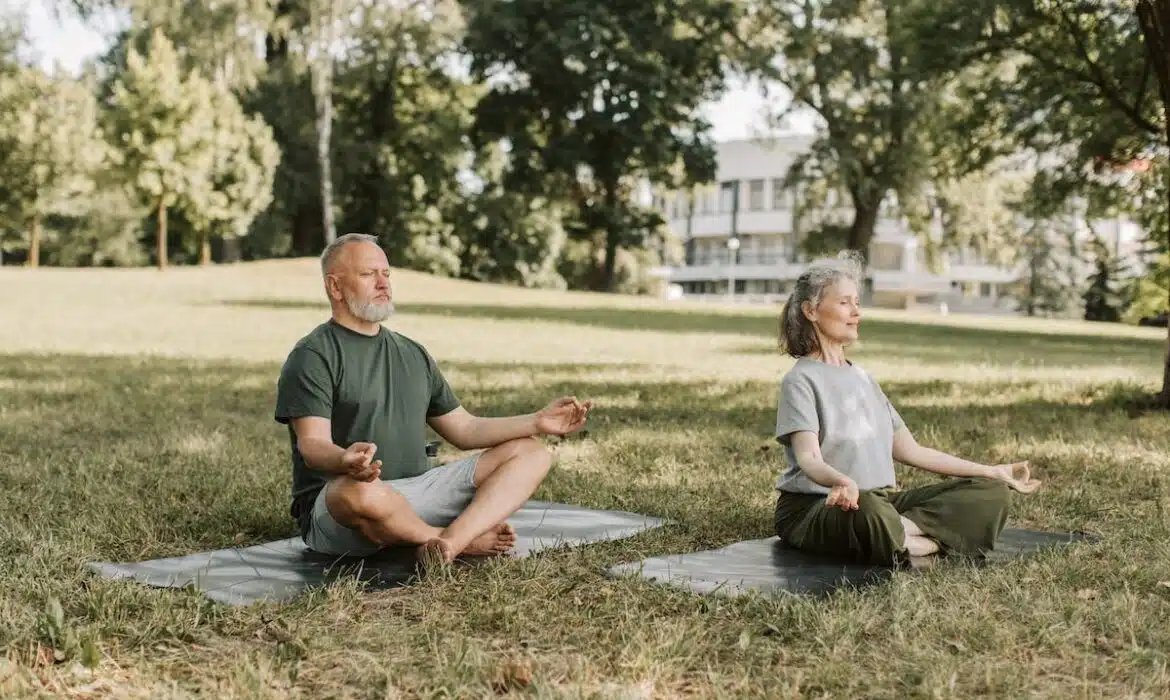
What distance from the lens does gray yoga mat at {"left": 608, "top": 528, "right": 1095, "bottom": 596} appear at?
4.33 m

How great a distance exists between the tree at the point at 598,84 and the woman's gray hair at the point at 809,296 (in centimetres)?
3440

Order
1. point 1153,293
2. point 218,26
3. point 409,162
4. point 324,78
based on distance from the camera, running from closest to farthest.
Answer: point 1153,293
point 218,26
point 324,78
point 409,162

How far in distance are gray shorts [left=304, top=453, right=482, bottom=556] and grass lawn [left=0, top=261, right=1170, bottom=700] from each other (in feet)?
1.60

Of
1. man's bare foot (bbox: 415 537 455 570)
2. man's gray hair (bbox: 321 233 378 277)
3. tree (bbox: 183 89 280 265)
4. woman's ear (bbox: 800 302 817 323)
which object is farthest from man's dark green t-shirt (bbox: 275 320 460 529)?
tree (bbox: 183 89 280 265)

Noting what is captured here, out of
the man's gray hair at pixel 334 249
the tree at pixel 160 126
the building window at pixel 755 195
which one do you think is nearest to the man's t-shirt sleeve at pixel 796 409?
the man's gray hair at pixel 334 249

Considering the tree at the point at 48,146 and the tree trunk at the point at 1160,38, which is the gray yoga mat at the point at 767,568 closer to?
the tree trunk at the point at 1160,38

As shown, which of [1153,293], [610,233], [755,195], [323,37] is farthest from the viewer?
[755,195]

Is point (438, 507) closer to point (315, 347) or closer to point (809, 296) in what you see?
point (315, 347)

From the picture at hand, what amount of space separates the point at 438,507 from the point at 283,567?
2.23 feet

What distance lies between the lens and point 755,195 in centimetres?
9338

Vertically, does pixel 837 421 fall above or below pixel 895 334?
above

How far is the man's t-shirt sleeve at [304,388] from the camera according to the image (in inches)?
177

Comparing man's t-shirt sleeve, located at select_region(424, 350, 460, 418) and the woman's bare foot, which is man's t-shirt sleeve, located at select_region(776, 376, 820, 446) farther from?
man's t-shirt sleeve, located at select_region(424, 350, 460, 418)

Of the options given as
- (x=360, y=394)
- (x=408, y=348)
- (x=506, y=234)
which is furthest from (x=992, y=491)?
(x=506, y=234)
